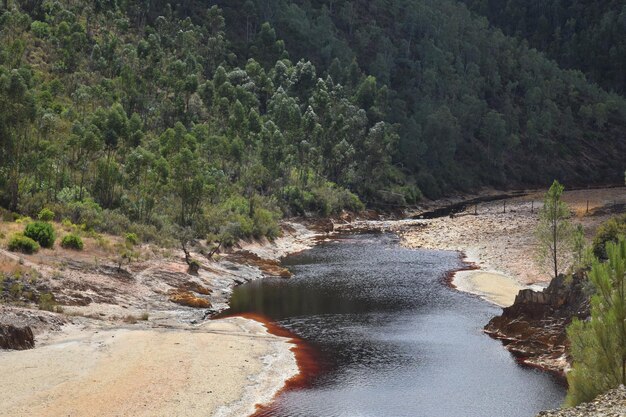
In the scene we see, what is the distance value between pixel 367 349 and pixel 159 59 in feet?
337

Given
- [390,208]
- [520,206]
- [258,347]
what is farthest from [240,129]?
[258,347]

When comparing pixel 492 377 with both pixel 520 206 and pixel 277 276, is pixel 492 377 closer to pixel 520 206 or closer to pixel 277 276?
pixel 277 276

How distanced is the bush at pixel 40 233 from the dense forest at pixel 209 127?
11082mm

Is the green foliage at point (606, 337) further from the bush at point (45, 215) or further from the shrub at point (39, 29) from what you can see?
the shrub at point (39, 29)

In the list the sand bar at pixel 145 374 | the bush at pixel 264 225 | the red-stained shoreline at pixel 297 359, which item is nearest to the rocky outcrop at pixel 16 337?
the sand bar at pixel 145 374

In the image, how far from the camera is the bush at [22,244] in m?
59.8

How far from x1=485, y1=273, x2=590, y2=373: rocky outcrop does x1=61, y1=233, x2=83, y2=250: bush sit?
3893cm

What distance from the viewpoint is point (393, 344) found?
51.1 metres

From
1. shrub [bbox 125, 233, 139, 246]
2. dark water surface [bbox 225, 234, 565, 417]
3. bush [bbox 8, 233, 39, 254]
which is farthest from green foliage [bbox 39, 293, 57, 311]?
shrub [bbox 125, 233, 139, 246]

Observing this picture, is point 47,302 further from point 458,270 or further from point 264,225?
point 264,225

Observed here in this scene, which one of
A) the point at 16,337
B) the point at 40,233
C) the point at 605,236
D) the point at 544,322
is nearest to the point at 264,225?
the point at 40,233

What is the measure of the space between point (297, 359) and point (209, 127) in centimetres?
8516

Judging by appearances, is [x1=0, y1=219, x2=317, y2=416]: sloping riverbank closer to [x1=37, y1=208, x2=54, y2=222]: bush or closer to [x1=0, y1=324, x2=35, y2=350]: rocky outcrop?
[x1=0, y1=324, x2=35, y2=350]: rocky outcrop

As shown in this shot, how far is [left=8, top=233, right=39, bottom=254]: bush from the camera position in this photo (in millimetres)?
59812
